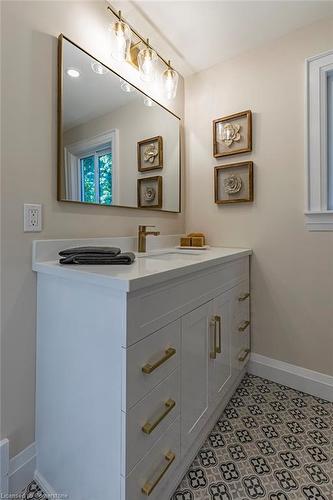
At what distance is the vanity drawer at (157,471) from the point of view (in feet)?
2.57

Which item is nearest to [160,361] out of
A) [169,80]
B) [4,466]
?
[4,466]

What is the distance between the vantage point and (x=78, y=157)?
1280mm

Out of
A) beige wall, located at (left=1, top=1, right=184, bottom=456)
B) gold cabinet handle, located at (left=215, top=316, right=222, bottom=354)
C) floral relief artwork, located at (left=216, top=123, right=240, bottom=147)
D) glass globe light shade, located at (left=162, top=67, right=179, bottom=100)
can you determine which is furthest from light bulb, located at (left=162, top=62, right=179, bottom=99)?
gold cabinet handle, located at (left=215, top=316, right=222, bottom=354)

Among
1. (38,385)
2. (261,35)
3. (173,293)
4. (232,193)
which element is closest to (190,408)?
(173,293)

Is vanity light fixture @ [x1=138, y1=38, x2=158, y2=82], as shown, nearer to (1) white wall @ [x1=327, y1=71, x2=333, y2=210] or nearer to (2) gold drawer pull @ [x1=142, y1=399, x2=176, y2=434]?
(1) white wall @ [x1=327, y1=71, x2=333, y2=210]

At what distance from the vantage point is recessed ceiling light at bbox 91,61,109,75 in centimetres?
132

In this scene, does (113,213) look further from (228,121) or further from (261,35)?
(261,35)

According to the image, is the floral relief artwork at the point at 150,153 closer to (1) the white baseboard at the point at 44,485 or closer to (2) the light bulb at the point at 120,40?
(2) the light bulb at the point at 120,40

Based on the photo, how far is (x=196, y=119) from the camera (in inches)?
82.2

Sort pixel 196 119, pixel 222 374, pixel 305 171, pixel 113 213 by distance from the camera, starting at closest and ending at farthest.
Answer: pixel 222 374 → pixel 113 213 → pixel 305 171 → pixel 196 119

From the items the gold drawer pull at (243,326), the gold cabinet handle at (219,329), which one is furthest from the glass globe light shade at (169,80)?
the gold drawer pull at (243,326)

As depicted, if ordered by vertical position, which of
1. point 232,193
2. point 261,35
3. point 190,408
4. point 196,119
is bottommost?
point 190,408

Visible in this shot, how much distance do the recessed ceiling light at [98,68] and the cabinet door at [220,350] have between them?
1.33 metres

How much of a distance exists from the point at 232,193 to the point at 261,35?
40.1 inches
